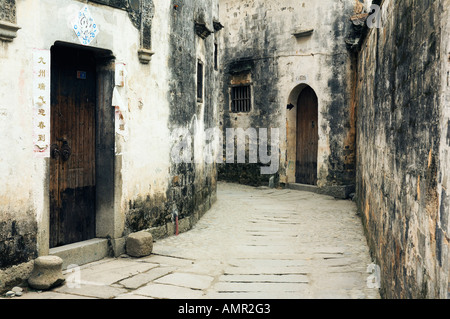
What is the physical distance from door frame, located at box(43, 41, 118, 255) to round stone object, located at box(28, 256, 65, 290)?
52.0 inches

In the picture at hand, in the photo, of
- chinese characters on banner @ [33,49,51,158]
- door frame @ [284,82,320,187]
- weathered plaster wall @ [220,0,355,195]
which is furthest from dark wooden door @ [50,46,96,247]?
door frame @ [284,82,320,187]

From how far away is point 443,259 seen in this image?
2.17m

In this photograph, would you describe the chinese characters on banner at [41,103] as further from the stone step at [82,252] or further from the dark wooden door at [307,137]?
the dark wooden door at [307,137]

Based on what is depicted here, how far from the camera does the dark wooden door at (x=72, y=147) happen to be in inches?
211

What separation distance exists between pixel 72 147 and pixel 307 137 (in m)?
7.55

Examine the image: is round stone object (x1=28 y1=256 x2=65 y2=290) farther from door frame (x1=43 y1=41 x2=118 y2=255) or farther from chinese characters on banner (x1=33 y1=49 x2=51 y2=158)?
door frame (x1=43 y1=41 x2=118 y2=255)

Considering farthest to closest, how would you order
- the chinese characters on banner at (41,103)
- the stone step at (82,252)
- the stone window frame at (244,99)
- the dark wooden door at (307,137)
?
the stone window frame at (244,99) < the dark wooden door at (307,137) < the stone step at (82,252) < the chinese characters on banner at (41,103)

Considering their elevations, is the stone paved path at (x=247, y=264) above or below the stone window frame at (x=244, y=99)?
below

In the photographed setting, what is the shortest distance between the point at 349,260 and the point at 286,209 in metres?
3.63

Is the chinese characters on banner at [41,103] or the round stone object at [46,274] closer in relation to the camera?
the round stone object at [46,274]

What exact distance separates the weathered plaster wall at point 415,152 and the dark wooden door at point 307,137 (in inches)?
282

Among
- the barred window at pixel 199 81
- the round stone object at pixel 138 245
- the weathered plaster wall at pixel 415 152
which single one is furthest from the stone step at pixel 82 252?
the barred window at pixel 199 81

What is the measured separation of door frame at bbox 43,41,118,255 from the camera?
19.1 feet

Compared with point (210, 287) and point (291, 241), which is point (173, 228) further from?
point (210, 287)
